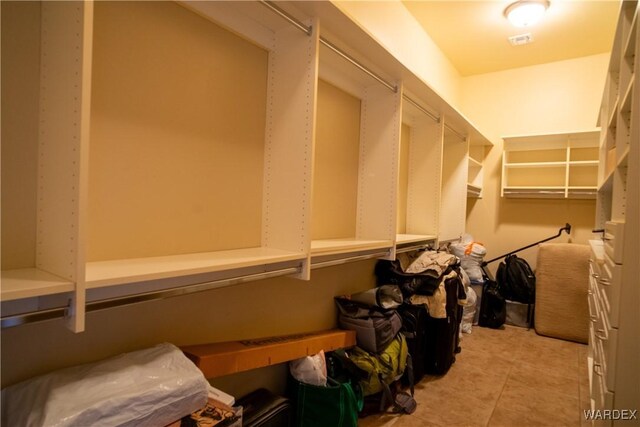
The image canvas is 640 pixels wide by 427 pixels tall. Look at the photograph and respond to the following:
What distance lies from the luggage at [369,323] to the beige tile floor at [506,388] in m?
0.47

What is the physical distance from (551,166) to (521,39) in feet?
4.90

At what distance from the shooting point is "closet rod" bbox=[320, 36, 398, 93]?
1717mm

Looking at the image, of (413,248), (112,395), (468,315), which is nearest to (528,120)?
(468,315)

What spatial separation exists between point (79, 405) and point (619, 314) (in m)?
1.83

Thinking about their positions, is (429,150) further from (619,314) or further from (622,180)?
(619,314)

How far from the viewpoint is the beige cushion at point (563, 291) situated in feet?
11.6

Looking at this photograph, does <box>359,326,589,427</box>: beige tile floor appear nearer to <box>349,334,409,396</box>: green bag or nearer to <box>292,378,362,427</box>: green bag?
<box>349,334,409,396</box>: green bag

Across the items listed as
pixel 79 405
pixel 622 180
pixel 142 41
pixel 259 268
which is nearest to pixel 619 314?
pixel 622 180

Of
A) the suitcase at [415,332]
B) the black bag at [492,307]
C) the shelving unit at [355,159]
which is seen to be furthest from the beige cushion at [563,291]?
the shelving unit at [355,159]

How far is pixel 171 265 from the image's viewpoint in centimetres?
114

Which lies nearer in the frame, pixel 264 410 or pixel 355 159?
pixel 264 410

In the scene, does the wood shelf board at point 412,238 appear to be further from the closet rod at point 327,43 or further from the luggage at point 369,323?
the closet rod at point 327,43

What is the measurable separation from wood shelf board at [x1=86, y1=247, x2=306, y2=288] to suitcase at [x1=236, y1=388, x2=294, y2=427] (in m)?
0.71

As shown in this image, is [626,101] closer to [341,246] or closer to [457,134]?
[341,246]
